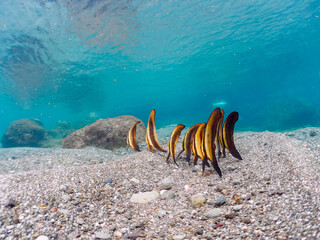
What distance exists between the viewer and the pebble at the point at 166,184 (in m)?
2.74

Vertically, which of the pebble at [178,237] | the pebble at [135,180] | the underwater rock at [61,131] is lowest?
the pebble at [178,237]

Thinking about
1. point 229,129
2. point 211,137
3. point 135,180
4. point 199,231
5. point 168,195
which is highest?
point 229,129

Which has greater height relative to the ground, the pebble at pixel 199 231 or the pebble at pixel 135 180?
the pebble at pixel 135 180

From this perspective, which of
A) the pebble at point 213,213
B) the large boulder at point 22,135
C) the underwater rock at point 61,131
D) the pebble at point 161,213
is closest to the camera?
the pebble at point 213,213

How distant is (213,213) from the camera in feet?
6.18

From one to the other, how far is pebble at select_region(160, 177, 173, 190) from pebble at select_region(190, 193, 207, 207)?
549mm

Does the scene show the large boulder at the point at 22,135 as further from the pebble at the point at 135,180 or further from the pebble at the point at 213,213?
the pebble at the point at 213,213

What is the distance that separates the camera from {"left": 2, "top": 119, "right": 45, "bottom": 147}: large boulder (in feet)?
54.7

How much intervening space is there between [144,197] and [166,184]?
0.48 m

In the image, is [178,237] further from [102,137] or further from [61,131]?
[61,131]

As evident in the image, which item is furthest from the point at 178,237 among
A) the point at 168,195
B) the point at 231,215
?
the point at 168,195

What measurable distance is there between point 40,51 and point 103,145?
49.9ft

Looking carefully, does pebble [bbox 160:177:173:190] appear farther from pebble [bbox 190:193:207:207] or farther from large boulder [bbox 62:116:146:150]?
large boulder [bbox 62:116:146:150]

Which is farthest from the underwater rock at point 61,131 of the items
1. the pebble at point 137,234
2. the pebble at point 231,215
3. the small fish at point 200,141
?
the pebble at point 231,215
